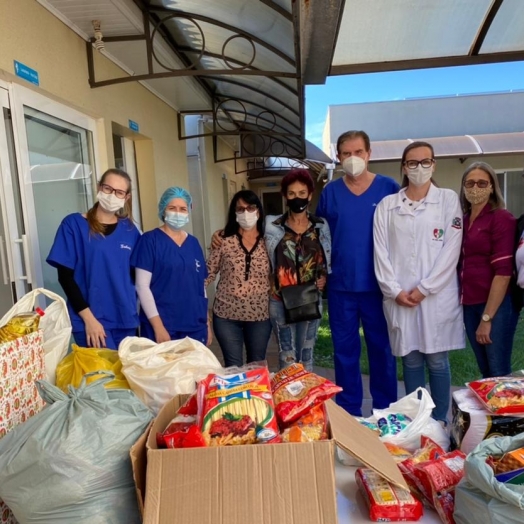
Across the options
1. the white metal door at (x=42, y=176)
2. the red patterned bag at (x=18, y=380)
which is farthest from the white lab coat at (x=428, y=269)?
the white metal door at (x=42, y=176)

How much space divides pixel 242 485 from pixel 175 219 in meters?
1.77

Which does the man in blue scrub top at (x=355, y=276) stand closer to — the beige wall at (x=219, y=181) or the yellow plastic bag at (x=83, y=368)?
the yellow plastic bag at (x=83, y=368)

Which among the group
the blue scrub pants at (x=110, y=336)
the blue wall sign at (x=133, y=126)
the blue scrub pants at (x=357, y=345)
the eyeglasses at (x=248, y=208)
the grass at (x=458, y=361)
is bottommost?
the grass at (x=458, y=361)

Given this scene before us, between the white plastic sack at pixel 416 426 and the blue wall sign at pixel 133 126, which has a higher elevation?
the blue wall sign at pixel 133 126

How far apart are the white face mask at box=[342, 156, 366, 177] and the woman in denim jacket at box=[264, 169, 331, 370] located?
0.81ft

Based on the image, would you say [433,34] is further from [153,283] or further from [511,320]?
[153,283]

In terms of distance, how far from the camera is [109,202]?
2.44 m

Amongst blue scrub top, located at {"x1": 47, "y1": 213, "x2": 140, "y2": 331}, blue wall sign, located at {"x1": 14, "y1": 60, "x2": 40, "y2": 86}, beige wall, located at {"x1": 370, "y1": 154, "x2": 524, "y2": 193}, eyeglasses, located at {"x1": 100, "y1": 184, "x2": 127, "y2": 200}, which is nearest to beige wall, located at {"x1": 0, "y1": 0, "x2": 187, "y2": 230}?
blue wall sign, located at {"x1": 14, "y1": 60, "x2": 40, "y2": 86}

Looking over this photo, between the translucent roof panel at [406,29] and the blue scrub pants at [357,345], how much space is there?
5.79 ft

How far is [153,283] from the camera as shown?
2.62 m

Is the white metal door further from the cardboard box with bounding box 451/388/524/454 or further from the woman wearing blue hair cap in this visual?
the cardboard box with bounding box 451/388/524/454

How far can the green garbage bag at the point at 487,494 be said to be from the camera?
3.56 ft

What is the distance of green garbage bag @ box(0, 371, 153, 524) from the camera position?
1191 mm

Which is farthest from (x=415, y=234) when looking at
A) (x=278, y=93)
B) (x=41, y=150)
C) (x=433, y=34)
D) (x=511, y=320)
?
(x=278, y=93)
